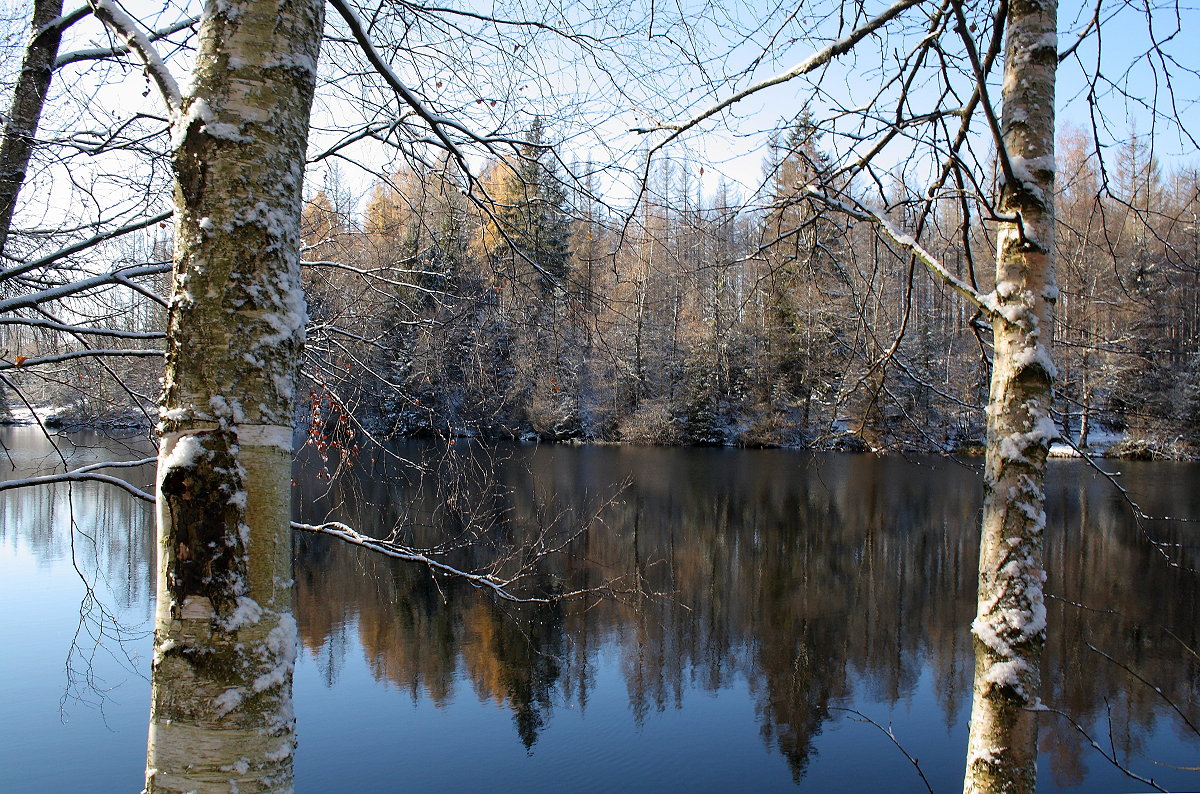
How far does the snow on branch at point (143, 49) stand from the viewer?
126 centimetres

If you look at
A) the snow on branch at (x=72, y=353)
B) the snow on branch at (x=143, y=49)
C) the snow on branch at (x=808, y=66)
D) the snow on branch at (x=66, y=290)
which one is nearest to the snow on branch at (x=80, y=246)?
the snow on branch at (x=66, y=290)

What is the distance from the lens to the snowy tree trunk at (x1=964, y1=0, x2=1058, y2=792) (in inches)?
75.5

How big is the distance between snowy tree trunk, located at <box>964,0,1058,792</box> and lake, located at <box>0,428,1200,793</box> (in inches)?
74.2

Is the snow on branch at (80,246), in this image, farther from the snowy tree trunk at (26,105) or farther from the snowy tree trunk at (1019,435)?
the snowy tree trunk at (1019,435)

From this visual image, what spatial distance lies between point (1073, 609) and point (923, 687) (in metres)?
3.41

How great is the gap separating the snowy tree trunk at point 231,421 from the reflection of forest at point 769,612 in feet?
10.9

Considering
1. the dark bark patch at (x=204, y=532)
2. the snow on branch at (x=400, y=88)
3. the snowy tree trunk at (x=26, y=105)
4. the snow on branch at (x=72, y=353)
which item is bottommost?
the dark bark patch at (x=204, y=532)

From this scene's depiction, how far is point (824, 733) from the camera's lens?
735 cm

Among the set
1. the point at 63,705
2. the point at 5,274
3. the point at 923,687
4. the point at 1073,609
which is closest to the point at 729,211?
the point at 5,274

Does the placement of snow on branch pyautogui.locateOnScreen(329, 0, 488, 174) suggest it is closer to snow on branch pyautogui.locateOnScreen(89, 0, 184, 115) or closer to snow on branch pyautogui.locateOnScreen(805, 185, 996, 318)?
snow on branch pyautogui.locateOnScreen(89, 0, 184, 115)

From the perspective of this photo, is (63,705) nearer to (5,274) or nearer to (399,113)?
(5,274)

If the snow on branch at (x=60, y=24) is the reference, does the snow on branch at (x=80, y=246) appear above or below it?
below

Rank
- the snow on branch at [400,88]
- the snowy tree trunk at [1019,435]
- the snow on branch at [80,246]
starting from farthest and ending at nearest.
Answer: the snow on branch at [80,246] < the snowy tree trunk at [1019,435] < the snow on branch at [400,88]

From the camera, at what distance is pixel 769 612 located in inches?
407
